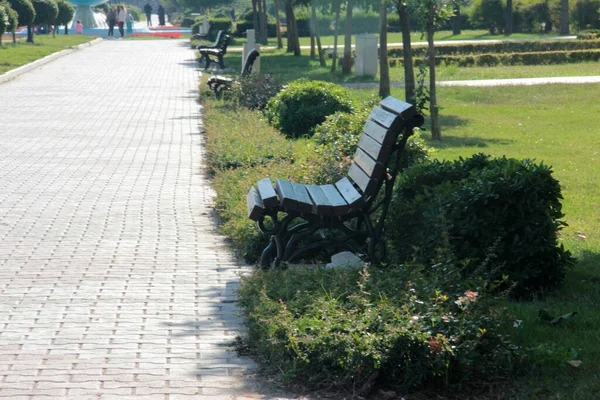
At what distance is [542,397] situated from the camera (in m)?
3.91

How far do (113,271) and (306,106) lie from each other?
23.0 ft

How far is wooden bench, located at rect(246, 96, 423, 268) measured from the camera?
5.70 metres

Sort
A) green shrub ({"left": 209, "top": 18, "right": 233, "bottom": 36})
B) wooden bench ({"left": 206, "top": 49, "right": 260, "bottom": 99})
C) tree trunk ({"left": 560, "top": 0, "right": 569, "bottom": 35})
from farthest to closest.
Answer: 1. green shrub ({"left": 209, "top": 18, "right": 233, "bottom": 36})
2. tree trunk ({"left": 560, "top": 0, "right": 569, "bottom": 35})
3. wooden bench ({"left": 206, "top": 49, "right": 260, "bottom": 99})

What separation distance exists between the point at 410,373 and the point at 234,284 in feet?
7.03

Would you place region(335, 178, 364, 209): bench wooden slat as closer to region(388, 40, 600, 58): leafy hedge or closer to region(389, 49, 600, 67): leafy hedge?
region(389, 49, 600, 67): leafy hedge

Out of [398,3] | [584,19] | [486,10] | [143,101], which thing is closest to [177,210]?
[398,3]

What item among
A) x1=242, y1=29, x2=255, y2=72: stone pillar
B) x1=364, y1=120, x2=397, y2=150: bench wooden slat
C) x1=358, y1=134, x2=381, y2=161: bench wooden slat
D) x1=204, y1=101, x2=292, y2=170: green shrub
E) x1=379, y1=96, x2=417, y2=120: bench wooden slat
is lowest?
x1=204, y1=101, x2=292, y2=170: green shrub

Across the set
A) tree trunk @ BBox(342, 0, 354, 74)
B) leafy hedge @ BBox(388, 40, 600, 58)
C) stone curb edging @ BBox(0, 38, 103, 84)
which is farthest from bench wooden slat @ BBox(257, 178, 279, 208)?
leafy hedge @ BBox(388, 40, 600, 58)

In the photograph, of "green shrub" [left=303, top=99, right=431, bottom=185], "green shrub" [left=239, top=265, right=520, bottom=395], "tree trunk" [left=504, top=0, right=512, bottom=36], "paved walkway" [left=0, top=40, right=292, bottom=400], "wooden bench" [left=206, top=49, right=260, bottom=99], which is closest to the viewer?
"green shrub" [left=239, top=265, right=520, bottom=395]

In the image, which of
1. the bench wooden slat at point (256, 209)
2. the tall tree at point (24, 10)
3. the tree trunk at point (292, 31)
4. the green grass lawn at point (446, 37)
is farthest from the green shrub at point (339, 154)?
the green grass lawn at point (446, 37)

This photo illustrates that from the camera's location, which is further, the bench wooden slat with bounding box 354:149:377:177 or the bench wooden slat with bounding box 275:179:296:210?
the bench wooden slat with bounding box 354:149:377:177

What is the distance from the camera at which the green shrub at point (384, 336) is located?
4051 millimetres

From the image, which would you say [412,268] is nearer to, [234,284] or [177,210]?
[234,284]

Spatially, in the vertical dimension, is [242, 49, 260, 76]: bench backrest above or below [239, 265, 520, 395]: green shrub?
above
